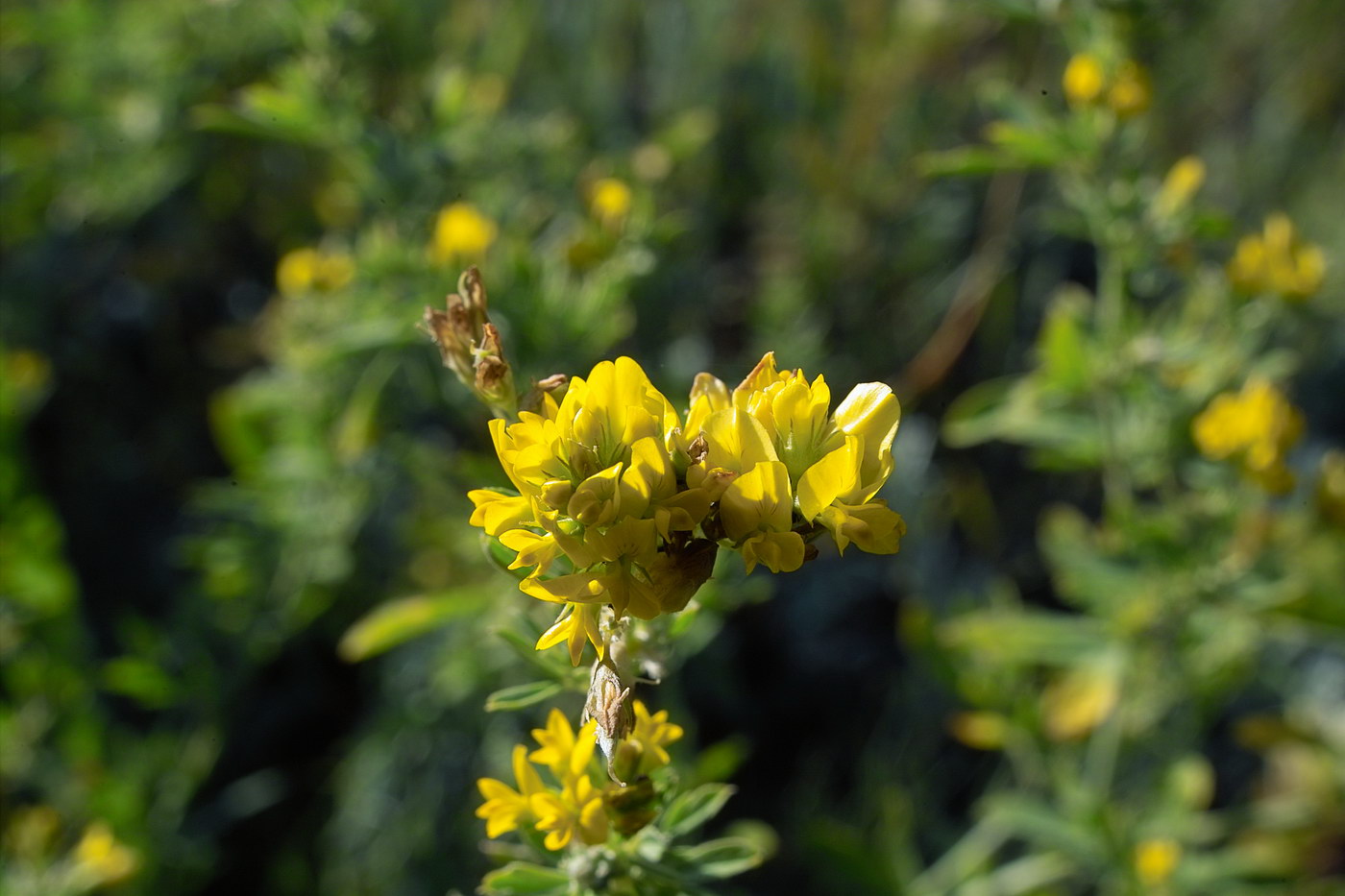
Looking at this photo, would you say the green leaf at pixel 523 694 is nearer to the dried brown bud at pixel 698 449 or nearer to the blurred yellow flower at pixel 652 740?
the blurred yellow flower at pixel 652 740

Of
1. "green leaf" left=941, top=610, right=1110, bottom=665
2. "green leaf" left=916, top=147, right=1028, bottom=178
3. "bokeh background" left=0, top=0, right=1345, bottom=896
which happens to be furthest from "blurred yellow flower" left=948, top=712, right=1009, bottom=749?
"green leaf" left=916, top=147, right=1028, bottom=178

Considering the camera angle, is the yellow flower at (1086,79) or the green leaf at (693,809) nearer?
the green leaf at (693,809)

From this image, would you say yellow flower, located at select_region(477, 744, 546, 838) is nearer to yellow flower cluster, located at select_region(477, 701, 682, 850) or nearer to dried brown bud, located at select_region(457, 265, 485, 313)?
yellow flower cluster, located at select_region(477, 701, 682, 850)

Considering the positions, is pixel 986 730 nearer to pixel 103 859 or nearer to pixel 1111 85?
pixel 1111 85

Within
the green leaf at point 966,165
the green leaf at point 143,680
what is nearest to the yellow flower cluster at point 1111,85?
the green leaf at point 966,165

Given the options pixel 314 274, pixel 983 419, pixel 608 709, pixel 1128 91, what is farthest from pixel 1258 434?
pixel 314 274
